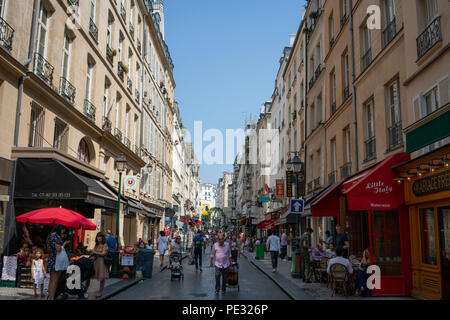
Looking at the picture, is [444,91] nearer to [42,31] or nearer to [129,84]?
[42,31]

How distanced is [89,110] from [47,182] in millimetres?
6897

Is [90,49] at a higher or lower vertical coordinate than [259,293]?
higher

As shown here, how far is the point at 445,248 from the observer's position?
9391mm

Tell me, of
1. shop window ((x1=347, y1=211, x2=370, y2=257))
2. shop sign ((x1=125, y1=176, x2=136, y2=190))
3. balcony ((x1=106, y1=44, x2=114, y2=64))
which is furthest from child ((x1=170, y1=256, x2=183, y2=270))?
balcony ((x1=106, y1=44, x2=114, y2=64))

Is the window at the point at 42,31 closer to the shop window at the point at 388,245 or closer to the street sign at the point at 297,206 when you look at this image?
the street sign at the point at 297,206

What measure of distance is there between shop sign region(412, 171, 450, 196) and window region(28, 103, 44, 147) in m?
12.2

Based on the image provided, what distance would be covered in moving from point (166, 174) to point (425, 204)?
120ft

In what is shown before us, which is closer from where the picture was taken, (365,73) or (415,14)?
(415,14)

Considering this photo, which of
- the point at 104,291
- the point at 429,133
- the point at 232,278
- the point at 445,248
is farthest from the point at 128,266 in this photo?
the point at 429,133

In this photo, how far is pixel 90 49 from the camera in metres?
19.5

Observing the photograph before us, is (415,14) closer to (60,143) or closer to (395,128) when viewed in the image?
(395,128)

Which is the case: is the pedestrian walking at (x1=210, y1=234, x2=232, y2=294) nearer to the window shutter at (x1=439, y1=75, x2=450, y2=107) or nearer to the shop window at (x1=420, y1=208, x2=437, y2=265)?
the shop window at (x1=420, y1=208, x2=437, y2=265)

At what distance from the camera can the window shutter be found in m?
9.17
